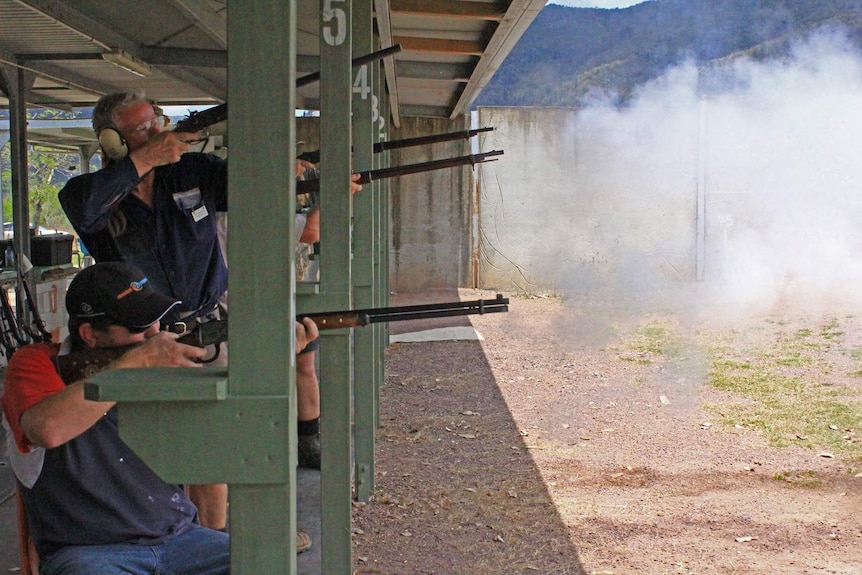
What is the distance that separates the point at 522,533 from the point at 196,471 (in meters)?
3.02

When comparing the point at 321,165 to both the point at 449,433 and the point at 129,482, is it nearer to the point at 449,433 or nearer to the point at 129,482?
the point at 129,482

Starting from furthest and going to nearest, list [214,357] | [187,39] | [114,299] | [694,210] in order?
1. [694,210]
2. [187,39]
3. [214,357]
4. [114,299]

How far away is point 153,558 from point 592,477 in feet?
11.4

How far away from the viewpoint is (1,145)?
10.5 meters

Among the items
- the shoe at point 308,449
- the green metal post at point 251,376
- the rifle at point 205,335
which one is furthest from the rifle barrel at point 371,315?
the shoe at point 308,449

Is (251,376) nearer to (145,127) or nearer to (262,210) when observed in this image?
(262,210)

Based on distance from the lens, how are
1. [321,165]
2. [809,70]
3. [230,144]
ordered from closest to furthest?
[230,144] → [321,165] → [809,70]

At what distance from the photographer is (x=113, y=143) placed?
2.87 m

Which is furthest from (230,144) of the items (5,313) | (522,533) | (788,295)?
(788,295)

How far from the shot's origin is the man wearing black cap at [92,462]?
1.89 metres

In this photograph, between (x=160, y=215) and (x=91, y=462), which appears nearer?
(x=91, y=462)

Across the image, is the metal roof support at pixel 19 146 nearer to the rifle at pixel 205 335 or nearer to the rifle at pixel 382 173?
the rifle at pixel 382 173

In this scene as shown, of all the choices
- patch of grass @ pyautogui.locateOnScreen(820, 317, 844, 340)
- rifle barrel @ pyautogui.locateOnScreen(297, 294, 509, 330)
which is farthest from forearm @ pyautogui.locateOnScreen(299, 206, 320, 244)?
patch of grass @ pyautogui.locateOnScreen(820, 317, 844, 340)

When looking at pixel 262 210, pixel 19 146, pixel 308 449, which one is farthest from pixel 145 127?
pixel 19 146
